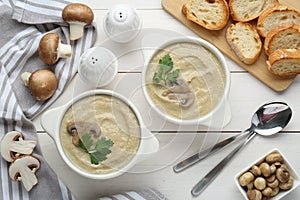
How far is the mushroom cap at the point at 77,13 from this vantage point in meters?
1.74

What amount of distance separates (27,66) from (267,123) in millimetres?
586

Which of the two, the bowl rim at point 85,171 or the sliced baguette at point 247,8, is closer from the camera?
the bowl rim at point 85,171

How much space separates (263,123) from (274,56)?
158 mm

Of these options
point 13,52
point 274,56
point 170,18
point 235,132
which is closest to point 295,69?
point 274,56

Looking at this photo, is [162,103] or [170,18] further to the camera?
[170,18]

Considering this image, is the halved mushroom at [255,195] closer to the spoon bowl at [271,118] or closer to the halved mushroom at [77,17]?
the spoon bowl at [271,118]

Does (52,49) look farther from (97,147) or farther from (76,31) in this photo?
(97,147)

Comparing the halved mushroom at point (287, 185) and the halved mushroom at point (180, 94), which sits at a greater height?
the halved mushroom at point (180, 94)

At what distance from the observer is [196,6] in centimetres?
178

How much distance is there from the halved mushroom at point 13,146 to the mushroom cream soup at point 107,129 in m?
0.09

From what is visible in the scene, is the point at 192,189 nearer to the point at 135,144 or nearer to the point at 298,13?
the point at 135,144

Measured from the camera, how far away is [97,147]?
5.47ft

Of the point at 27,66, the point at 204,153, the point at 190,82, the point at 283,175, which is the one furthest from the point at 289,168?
the point at 27,66

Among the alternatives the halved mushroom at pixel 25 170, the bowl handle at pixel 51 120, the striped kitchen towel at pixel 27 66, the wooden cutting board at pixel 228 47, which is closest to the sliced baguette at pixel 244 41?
the wooden cutting board at pixel 228 47
